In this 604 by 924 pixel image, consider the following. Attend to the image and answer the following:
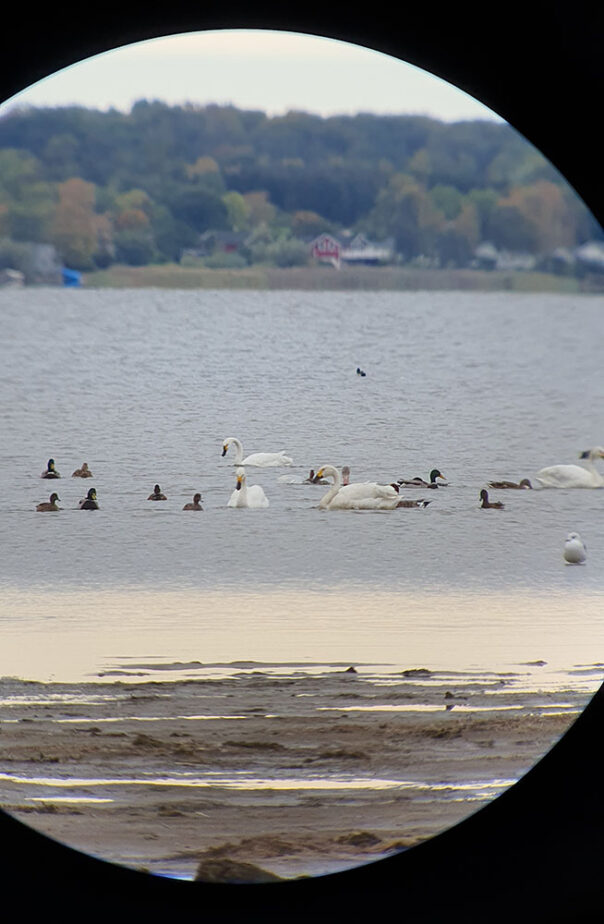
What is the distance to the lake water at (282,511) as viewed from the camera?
418 cm

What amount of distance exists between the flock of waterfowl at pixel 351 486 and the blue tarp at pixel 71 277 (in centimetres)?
77

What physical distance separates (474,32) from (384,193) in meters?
3.09

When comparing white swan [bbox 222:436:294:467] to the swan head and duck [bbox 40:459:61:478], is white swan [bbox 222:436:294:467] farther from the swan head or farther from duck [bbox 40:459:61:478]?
duck [bbox 40:459:61:478]

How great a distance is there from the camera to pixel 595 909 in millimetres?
1272

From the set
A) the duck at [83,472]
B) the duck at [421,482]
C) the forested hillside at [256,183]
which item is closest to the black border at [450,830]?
the forested hillside at [256,183]

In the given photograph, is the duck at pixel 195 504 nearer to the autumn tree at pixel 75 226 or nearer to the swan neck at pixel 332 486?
the swan neck at pixel 332 486

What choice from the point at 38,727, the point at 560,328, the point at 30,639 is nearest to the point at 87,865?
the point at 38,727

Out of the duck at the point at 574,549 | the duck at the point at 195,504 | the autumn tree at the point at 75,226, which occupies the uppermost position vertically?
the autumn tree at the point at 75,226

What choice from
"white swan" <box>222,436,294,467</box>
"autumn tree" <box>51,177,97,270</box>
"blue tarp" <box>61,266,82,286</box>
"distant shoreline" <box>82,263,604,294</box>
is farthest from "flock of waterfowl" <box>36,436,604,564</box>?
"autumn tree" <box>51,177,97,270</box>

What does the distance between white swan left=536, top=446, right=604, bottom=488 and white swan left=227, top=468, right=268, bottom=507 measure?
1258 mm

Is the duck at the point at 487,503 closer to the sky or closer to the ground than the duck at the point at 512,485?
closer to the ground

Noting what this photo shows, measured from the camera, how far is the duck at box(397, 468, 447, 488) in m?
4.57

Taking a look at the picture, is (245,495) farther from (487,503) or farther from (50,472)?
(487,503)

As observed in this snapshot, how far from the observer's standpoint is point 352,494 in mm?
4383
